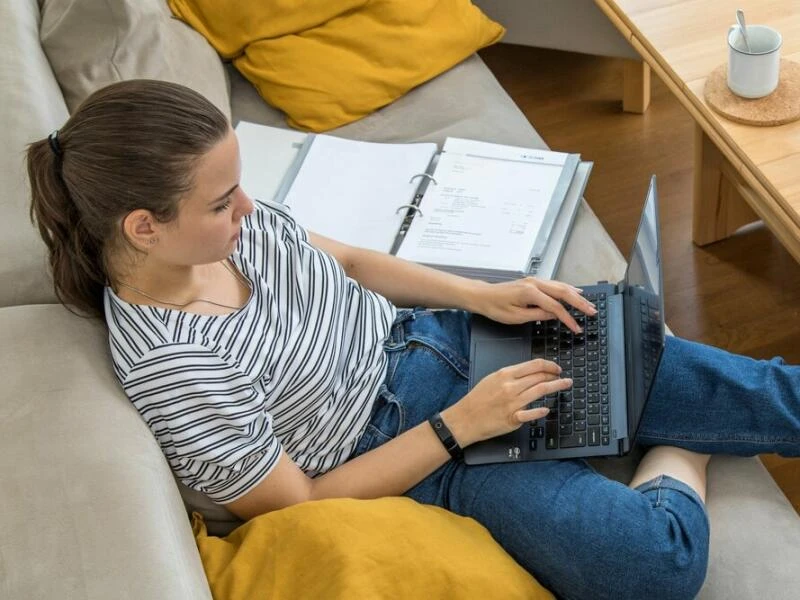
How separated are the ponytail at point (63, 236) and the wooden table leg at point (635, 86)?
1.56 metres

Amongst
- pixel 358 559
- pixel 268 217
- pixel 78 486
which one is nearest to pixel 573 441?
pixel 358 559

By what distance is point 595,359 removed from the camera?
4.88ft

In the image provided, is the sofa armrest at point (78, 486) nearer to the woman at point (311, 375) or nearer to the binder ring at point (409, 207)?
the woman at point (311, 375)

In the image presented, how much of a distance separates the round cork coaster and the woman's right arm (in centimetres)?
58

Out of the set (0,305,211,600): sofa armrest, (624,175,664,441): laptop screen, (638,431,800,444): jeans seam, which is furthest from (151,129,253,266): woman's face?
(638,431,800,444): jeans seam

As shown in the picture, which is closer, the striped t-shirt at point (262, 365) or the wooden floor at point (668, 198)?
the striped t-shirt at point (262, 365)

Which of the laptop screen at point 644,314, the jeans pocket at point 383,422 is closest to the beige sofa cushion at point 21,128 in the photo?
the jeans pocket at point 383,422

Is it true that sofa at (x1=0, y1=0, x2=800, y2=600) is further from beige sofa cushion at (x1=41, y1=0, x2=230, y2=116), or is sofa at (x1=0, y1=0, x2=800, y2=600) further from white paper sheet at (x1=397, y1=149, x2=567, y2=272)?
white paper sheet at (x1=397, y1=149, x2=567, y2=272)

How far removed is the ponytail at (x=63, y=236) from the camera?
4.13 feet

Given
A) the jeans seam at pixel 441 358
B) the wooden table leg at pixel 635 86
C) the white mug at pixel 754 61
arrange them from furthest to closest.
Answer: the wooden table leg at pixel 635 86
the white mug at pixel 754 61
the jeans seam at pixel 441 358

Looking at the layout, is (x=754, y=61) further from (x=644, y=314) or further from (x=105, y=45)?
(x=105, y=45)

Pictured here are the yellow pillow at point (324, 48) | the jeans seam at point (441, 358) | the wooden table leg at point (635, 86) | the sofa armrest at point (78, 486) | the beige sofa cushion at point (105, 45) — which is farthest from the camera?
the wooden table leg at point (635, 86)

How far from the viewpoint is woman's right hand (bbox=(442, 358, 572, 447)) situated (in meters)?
1.38

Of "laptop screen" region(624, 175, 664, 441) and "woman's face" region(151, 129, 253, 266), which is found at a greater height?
"woman's face" region(151, 129, 253, 266)
